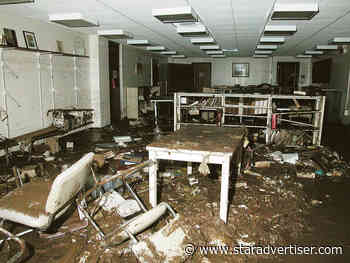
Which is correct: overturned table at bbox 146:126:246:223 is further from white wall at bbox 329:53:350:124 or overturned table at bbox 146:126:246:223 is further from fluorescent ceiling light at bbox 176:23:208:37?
white wall at bbox 329:53:350:124

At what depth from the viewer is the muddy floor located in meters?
2.31

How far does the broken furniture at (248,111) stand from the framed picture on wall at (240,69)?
8131 mm

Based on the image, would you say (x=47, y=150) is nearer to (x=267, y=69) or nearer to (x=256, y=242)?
(x=256, y=242)

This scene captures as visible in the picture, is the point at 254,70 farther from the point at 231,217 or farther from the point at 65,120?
the point at 231,217

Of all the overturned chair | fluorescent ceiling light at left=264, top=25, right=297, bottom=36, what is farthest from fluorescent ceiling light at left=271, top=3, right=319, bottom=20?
the overturned chair

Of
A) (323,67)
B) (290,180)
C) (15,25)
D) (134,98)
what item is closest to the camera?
(290,180)

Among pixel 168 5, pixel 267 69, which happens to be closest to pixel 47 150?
pixel 168 5

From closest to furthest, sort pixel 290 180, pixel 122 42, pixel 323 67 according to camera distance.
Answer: pixel 290 180
pixel 122 42
pixel 323 67

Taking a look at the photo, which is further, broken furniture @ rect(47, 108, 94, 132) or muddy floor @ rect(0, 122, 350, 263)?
broken furniture @ rect(47, 108, 94, 132)

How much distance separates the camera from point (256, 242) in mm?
2482

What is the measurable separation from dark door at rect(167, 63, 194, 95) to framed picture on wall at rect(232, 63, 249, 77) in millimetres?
2289

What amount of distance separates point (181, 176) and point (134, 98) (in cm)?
629

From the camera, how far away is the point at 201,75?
50.2ft

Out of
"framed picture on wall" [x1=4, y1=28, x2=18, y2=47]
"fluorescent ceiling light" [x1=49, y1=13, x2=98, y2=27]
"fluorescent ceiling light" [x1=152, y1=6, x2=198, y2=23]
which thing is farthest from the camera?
"fluorescent ceiling light" [x1=49, y1=13, x2=98, y2=27]
